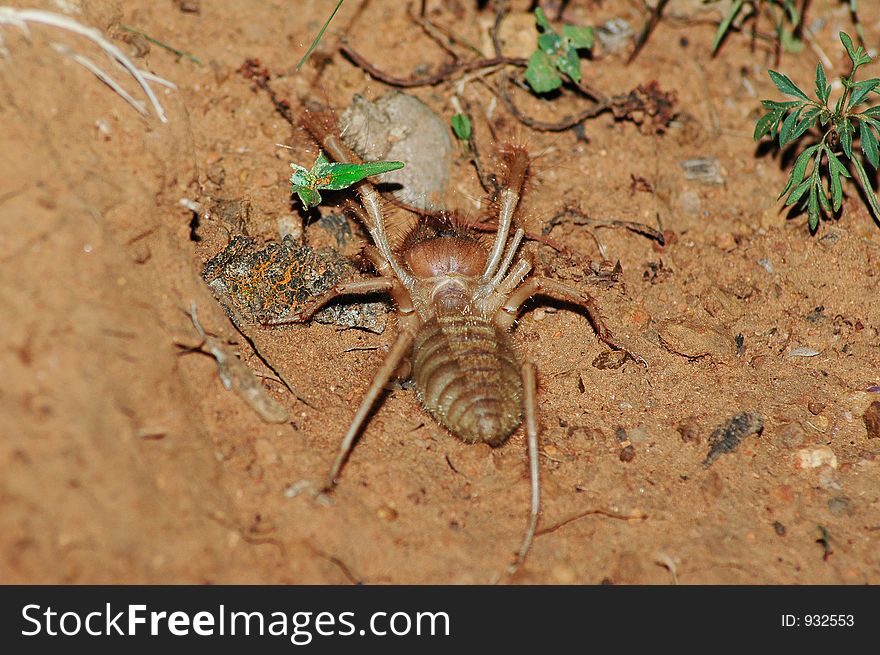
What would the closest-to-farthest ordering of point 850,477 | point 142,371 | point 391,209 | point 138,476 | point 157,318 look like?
point 138,476 < point 142,371 < point 157,318 < point 850,477 < point 391,209

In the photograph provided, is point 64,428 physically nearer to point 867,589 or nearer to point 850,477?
point 867,589

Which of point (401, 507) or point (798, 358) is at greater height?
point (798, 358)

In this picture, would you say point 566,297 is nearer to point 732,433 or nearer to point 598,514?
point 732,433

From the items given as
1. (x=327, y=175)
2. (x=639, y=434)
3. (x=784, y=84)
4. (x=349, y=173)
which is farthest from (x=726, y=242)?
(x=327, y=175)

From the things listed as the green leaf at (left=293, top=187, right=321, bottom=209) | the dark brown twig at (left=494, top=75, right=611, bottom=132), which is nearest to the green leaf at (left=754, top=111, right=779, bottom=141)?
the dark brown twig at (left=494, top=75, right=611, bottom=132)

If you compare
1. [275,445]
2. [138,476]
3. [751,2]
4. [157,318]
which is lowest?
[138,476]

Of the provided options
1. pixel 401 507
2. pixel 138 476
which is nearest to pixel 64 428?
pixel 138 476

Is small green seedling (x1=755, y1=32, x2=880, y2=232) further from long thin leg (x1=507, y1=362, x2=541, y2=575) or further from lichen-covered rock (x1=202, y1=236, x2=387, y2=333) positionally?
lichen-covered rock (x1=202, y1=236, x2=387, y2=333)
